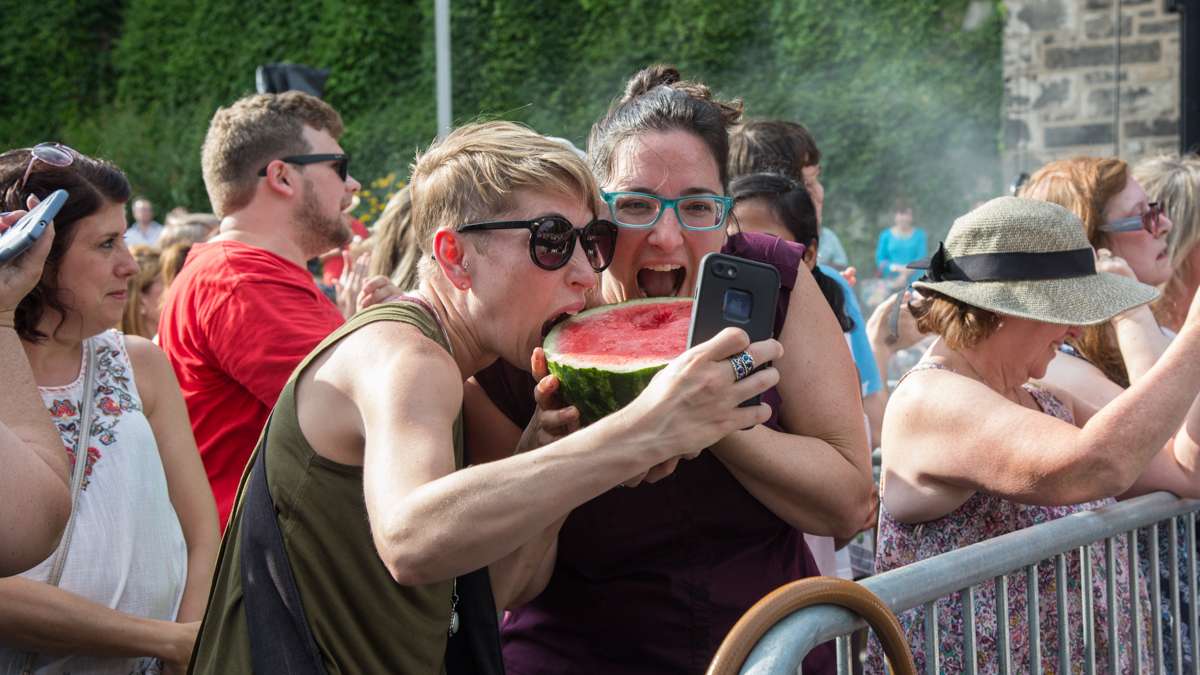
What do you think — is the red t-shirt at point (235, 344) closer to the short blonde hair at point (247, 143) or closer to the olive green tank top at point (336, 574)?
the short blonde hair at point (247, 143)

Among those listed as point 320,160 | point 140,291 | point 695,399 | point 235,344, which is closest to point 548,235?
point 695,399

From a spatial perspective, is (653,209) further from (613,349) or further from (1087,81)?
(1087,81)

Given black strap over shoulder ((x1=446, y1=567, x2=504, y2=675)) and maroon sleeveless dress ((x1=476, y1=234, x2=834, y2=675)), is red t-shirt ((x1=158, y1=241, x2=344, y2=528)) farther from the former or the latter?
black strap over shoulder ((x1=446, y1=567, x2=504, y2=675))

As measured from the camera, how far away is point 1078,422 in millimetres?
3633

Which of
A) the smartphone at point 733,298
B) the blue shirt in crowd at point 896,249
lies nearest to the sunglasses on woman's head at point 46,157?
the smartphone at point 733,298

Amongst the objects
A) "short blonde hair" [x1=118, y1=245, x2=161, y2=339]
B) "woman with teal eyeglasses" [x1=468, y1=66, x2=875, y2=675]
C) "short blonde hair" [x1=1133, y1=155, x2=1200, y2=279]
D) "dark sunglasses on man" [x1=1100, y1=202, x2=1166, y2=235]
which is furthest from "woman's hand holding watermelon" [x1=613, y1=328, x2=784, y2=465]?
"short blonde hair" [x1=118, y1=245, x2=161, y2=339]

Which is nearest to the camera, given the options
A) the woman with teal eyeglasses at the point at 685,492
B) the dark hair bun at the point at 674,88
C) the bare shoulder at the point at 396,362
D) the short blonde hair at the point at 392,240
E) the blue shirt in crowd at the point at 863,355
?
the bare shoulder at the point at 396,362

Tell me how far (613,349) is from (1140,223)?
288 centimetres

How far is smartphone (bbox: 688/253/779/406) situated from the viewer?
2012 mm

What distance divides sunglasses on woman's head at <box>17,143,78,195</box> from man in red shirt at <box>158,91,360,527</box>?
98 centimetres

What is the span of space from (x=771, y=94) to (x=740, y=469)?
1794 cm

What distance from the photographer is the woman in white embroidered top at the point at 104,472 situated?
2.88 meters

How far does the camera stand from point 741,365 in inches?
76.6

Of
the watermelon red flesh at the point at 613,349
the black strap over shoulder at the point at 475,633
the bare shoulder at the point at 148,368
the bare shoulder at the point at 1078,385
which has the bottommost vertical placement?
the bare shoulder at the point at 1078,385
